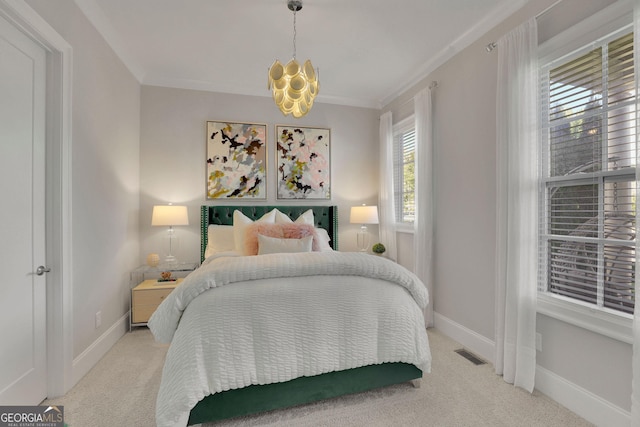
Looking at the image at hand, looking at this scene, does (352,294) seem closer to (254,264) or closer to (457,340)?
(254,264)

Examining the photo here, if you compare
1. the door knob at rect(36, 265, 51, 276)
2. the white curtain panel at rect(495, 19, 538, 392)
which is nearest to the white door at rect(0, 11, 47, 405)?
the door knob at rect(36, 265, 51, 276)

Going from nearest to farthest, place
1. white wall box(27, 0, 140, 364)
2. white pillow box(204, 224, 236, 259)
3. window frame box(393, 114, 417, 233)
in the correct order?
white wall box(27, 0, 140, 364) → white pillow box(204, 224, 236, 259) → window frame box(393, 114, 417, 233)

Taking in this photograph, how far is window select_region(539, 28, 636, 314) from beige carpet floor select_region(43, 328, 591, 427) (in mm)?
781

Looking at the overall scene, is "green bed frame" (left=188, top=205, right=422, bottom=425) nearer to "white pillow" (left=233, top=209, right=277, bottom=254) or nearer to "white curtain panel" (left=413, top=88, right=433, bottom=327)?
"white curtain panel" (left=413, top=88, right=433, bottom=327)

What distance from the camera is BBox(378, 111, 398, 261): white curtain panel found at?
408cm

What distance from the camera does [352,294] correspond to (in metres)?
1.95

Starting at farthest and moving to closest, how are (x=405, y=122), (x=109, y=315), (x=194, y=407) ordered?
1. (x=405, y=122)
2. (x=109, y=315)
3. (x=194, y=407)

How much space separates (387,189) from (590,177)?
241 cm

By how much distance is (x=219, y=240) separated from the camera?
3.58m

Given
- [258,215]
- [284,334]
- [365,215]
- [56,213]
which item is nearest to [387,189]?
[365,215]

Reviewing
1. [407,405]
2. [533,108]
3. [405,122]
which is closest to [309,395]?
[407,405]

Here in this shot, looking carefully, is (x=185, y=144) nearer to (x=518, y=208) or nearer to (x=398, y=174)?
(x=398, y=174)

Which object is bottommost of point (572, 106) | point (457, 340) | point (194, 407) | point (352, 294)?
point (457, 340)

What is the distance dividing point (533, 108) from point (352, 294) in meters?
1.85
